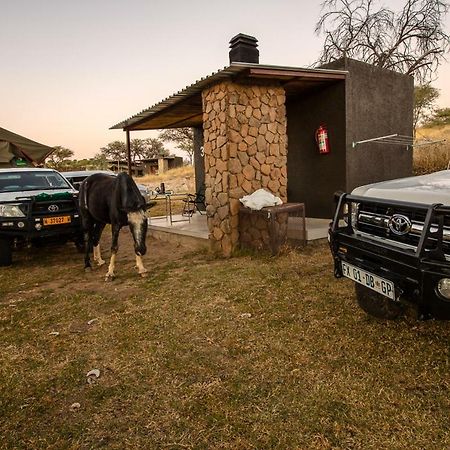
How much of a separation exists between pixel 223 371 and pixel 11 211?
18.1 feet

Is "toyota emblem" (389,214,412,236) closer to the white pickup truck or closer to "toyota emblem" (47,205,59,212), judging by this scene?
the white pickup truck

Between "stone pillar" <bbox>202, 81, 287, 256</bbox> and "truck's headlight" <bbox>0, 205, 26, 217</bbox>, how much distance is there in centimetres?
354

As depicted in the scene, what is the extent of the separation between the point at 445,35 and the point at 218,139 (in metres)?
17.7

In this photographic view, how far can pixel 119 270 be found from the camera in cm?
611

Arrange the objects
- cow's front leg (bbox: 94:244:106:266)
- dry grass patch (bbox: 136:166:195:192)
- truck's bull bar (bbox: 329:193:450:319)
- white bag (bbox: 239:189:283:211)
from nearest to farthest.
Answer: truck's bull bar (bbox: 329:193:450:319)
white bag (bbox: 239:189:283:211)
cow's front leg (bbox: 94:244:106:266)
dry grass patch (bbox: 136:166:195:192)

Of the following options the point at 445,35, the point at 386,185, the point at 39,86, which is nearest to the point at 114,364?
the point at 386,185

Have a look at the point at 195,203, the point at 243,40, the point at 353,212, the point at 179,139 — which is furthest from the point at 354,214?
the point at 179,139

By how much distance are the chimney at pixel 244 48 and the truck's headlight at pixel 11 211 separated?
204 inches

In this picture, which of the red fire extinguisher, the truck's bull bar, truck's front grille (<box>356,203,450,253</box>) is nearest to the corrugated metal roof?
the red fire extinguisher

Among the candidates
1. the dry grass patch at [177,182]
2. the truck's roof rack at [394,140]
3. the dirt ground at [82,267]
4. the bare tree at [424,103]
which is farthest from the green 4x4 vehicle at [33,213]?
the bare tree at [424,103]

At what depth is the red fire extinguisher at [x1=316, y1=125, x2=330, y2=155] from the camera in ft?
28.4

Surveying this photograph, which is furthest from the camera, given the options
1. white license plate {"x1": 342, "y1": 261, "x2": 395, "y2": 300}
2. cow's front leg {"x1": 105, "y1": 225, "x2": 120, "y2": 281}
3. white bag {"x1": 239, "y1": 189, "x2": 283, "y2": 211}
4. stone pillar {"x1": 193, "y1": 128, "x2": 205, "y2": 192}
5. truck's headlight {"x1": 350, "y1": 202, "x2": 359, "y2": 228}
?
stone pillar {"x1": 193, "y1": 128, "x2": 205, "y2": 192}

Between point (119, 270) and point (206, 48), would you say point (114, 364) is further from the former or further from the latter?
point (206, 48)

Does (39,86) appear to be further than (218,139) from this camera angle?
Yes
